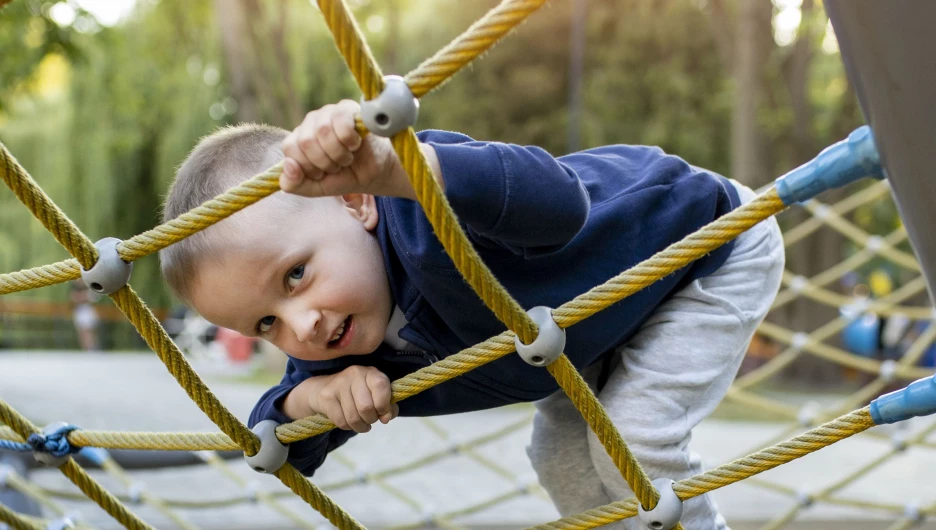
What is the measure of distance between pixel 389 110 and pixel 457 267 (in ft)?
0.45

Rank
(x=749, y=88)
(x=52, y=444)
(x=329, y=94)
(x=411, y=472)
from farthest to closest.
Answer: (x=329, y=94), (x=749, y=88), (x=411, y=472), (x=52, y=444)

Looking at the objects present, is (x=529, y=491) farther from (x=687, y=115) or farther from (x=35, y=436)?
(x=687, y=115)

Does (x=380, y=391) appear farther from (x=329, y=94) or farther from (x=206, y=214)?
(x=329, y=94)

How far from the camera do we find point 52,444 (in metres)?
1.12

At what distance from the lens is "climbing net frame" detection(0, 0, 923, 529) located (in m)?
0.66

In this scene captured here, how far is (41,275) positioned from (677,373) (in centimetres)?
61

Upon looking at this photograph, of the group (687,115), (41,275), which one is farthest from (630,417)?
(687,115)

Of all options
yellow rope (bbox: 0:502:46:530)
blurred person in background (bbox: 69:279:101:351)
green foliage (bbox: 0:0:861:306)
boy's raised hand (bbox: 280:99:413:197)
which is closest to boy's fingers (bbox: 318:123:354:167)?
boy's raised hand (bbox: 280:99:413:197)

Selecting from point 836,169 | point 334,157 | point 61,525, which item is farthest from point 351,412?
point 61,525

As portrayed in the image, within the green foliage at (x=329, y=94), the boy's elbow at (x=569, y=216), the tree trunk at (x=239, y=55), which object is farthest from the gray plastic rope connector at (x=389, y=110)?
the tree trunk at (x=239, y=55)

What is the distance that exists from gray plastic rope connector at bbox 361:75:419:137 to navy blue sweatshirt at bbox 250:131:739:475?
0.10 m

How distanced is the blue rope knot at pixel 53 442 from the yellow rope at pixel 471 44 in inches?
27.3

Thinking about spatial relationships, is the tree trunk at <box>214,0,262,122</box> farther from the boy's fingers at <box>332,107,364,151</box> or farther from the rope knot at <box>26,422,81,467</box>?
the boy's fingers at <box>332,107,364,151</box>

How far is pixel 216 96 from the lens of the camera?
27.1ft
